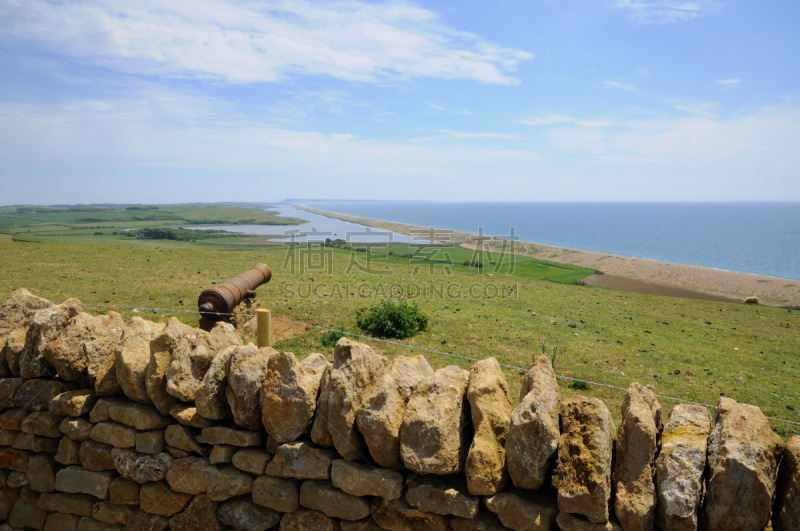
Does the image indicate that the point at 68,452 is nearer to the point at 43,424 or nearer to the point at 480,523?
the point at 43,424

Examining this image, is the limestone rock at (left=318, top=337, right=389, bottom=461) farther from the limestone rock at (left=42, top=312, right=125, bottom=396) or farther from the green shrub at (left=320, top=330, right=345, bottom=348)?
the green shrub at (left=320, top=330, right=345, bottom=348)

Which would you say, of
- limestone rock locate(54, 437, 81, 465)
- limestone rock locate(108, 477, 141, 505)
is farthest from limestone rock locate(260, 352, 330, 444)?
limestone rock locate(54, 437, 81, 465)

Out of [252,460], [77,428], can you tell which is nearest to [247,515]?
[252,460]

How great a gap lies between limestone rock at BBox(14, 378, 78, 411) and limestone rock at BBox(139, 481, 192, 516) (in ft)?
5.77

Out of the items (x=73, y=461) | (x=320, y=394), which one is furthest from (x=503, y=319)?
(x=73, y=461)

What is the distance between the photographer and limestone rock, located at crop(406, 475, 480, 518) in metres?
3.95

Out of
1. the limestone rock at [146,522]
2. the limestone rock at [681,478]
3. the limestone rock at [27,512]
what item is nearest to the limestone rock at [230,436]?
the limestone rock at [146,522]

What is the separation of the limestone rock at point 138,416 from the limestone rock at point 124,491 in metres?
0.67

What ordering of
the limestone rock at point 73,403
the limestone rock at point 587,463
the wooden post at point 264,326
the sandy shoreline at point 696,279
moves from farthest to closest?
the sandy shoreline at point 696,279, the wooden post at point 264,326, the limestone rock at point 73,403, the limestone rock at point 587,463

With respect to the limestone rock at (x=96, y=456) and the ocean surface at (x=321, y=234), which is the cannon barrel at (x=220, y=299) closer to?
the limestone rock at (x=96, y=456)

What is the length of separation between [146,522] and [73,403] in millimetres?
1645

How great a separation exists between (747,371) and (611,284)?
23088mm

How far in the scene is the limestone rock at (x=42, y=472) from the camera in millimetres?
5504

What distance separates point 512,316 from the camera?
52.6 ft
